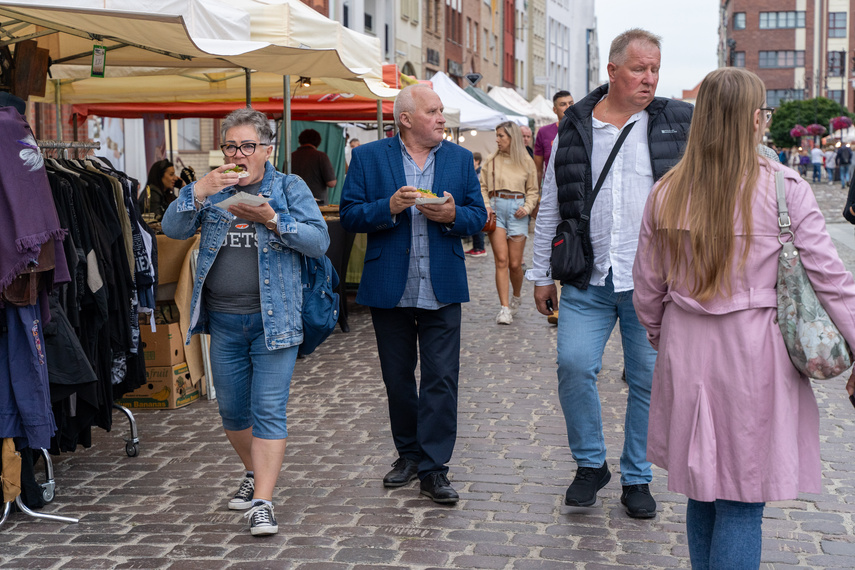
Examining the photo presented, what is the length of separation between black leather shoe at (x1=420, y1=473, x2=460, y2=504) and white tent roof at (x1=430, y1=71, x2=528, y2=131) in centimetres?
1431

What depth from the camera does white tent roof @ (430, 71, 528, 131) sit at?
19.4m

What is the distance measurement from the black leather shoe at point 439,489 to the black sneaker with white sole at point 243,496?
81 cm

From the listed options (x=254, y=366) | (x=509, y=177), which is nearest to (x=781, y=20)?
(x=509, y=177)

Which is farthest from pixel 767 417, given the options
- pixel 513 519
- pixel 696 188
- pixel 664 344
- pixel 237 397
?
pixel 237 397

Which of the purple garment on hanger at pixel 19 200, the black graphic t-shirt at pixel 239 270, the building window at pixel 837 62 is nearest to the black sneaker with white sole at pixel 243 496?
the black graphic t-shirt at pixel 239 270

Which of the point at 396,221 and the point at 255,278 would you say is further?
the point at 396,221

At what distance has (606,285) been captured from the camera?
4641 mm

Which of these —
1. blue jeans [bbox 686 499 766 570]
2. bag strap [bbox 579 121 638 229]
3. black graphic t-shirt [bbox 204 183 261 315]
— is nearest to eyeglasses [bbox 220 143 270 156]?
black graphic t-shirt [bbox 204 183 261 315]

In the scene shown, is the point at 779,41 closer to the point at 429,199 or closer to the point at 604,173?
the point at 604,173

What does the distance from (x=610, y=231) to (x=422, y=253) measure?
93 cm

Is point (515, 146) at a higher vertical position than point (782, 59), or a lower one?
lower

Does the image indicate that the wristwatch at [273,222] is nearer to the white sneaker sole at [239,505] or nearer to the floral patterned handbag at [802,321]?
the white sneaker sole at [239,505]

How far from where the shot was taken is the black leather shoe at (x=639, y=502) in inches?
185

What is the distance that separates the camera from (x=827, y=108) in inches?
2606
